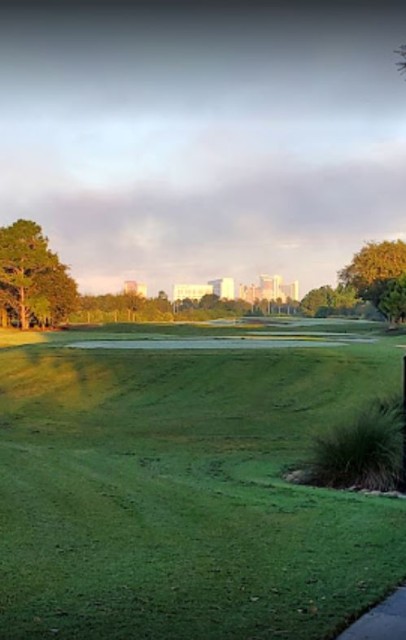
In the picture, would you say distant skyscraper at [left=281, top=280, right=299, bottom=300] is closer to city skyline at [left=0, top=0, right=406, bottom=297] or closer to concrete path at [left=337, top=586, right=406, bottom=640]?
concrete path at [left=337, top=586, right=406, bottom=640]

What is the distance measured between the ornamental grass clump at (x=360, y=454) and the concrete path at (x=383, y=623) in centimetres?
380

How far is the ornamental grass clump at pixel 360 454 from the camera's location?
7.03 m

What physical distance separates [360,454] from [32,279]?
43.5m

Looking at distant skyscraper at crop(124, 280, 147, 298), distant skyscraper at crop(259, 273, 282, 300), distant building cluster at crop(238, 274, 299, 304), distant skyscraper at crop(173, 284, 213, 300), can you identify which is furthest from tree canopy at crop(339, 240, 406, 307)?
distant skyscraper at crop(259, 273, 282, 300)

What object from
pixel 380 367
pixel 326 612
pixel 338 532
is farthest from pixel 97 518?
pixel 380 367

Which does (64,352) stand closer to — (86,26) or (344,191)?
(344,191)

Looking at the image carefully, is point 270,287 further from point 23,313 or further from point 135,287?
point 23,313

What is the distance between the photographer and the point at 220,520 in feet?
15.5

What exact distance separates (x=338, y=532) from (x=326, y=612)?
1.48 meters

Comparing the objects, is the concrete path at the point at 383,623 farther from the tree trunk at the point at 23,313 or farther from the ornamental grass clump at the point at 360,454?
the tree trunk at the point at 23,313

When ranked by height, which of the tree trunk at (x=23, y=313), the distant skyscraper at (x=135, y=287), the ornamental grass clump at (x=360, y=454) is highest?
the distant skyscraper at (x=135, y=287)

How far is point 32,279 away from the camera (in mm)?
48438

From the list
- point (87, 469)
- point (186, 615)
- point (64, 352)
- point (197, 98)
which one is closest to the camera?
point (197, 98)

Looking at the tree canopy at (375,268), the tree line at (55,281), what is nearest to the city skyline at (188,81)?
the tree line at (55,281)
